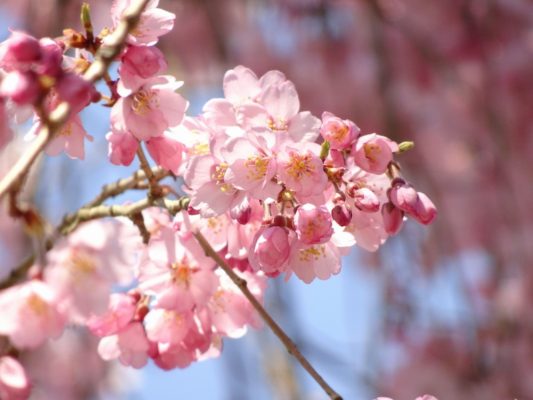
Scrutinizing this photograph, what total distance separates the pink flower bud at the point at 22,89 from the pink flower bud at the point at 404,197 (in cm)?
34

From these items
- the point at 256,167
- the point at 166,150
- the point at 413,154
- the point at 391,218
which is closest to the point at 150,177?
the point at 166,150

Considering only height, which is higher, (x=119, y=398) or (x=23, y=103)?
(x=23, y=103)

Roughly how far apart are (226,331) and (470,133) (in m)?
2.42

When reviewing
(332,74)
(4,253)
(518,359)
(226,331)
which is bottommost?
(4,253)

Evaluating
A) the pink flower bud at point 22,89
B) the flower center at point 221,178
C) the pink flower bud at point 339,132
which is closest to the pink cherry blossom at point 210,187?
the flower center at point 221,178

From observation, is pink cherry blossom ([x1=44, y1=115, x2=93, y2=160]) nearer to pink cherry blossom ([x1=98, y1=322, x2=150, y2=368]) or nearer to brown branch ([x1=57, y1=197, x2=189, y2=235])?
brown branch ([x1=57, y1=197, x2=189, y2=235])

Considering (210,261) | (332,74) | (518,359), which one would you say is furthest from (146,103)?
Result: (332,74)

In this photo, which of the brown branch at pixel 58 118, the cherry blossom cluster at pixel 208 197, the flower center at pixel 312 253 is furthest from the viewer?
the flower center at pixel 312 253

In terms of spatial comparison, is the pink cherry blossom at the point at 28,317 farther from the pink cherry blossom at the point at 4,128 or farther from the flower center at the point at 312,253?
the flower center at the point at 312,253

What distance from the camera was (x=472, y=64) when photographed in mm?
2879

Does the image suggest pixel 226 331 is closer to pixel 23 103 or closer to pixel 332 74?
pixel 23 103

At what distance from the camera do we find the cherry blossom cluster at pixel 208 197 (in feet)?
2.56

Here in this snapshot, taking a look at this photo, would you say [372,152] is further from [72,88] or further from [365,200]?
[72,88]

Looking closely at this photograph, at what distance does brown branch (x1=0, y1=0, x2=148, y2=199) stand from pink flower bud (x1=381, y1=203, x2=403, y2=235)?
30 cm
